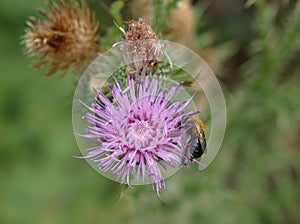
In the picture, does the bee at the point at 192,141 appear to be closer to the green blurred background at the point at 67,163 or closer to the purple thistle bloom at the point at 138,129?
the purple thistle bloom at the point at 138,129

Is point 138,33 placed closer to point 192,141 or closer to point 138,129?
point 138,129

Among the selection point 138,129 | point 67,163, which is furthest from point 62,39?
point 67,163

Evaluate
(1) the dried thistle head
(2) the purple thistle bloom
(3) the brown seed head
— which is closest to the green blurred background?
(1) the dried thistle head

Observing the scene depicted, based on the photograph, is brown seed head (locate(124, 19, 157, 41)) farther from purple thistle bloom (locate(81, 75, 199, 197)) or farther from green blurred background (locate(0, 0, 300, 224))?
green blurred background (locate(0, 0, 300, 224))

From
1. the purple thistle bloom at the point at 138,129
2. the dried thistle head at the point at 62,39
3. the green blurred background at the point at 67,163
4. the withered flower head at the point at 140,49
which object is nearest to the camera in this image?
the purple thistle bloom at the point at 138,129

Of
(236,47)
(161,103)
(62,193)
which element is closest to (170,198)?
(62,193)

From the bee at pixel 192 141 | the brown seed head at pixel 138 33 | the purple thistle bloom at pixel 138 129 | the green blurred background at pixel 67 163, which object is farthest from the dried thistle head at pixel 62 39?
the green blurred background at pixel 67 163

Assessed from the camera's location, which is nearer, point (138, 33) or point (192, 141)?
point (192, 141)
